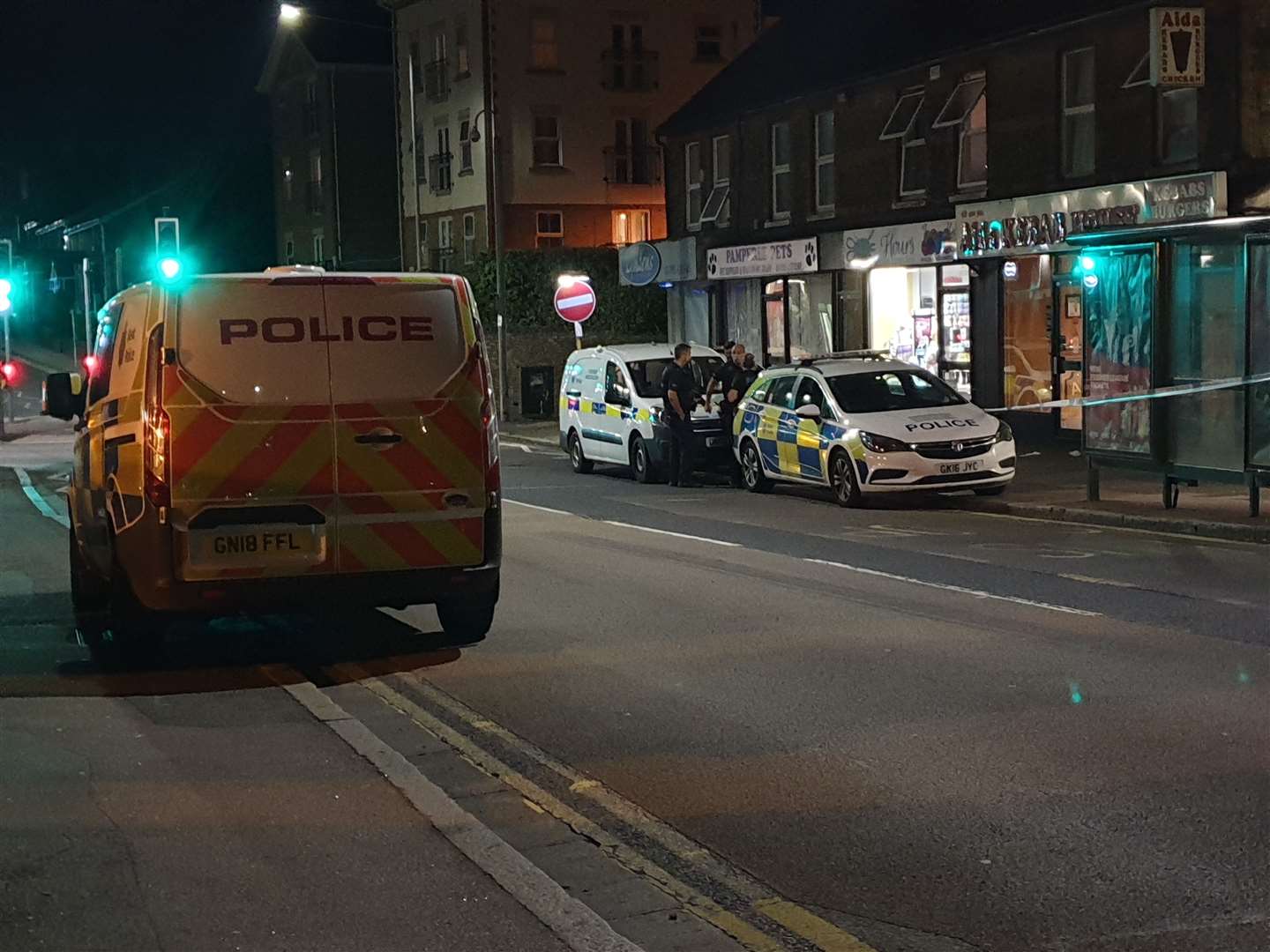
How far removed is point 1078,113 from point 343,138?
38777 mm

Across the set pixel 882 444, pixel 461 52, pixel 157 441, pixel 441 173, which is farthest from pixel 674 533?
pixel 441 173

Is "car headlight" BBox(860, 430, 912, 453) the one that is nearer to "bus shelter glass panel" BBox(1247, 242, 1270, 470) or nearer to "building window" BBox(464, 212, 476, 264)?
"bus shelter glass panel" BBox(1247, 242, 1270, 470)

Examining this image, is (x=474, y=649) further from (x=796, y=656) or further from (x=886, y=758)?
(x=886, y=758)

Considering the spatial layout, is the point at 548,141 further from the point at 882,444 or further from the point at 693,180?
the point at 882,444

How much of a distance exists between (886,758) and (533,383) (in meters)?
31.5

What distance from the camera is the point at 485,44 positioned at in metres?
43.8

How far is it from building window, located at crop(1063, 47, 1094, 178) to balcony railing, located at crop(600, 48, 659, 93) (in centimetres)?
2578

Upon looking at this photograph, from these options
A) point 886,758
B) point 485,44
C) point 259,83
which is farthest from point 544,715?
point 259,83

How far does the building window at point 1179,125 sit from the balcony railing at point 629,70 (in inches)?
1100

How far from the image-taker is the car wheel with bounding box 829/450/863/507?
1841 centimetres

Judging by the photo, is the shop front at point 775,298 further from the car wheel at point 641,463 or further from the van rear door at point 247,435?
the van rear door at point 247,435

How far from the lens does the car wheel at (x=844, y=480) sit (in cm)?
1841

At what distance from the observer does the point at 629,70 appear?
162ft

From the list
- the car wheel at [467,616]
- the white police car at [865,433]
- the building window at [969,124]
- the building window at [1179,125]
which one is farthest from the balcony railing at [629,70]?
the car wheel at [467,616]
